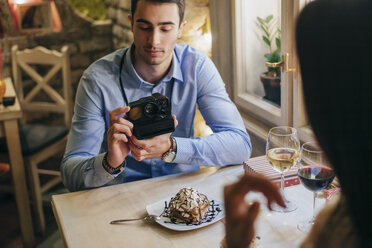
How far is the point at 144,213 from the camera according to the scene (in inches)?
49.1

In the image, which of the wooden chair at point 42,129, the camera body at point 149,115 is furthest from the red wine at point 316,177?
the wooden chair at point 42,129

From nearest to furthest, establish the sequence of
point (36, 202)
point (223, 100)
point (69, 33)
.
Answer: point (223, 100)
point (36, 202)
point (69, 33)

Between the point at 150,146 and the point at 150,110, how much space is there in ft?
0.46

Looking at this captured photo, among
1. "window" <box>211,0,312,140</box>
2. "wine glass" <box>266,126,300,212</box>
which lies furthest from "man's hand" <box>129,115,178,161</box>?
"window" <box>211,0,312,140</box>

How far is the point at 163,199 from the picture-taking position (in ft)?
4.29

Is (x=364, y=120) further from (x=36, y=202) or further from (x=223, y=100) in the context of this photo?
(x=36, y=202)

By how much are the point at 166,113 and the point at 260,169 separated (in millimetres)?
350

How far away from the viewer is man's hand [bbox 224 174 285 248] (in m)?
0.52

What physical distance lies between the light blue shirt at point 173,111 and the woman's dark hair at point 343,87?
3.60ft

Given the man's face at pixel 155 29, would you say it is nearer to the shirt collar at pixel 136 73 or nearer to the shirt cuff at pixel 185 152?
the shirt collar at pixel 136 73

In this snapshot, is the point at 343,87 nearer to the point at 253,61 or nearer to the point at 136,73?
the point at 136,73

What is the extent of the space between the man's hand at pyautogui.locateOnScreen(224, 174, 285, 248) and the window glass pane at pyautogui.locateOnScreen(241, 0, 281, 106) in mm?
1834

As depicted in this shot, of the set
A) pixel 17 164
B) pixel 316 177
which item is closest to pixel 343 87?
pixel 316 177

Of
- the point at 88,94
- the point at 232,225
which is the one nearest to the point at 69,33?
the point at 88,94
